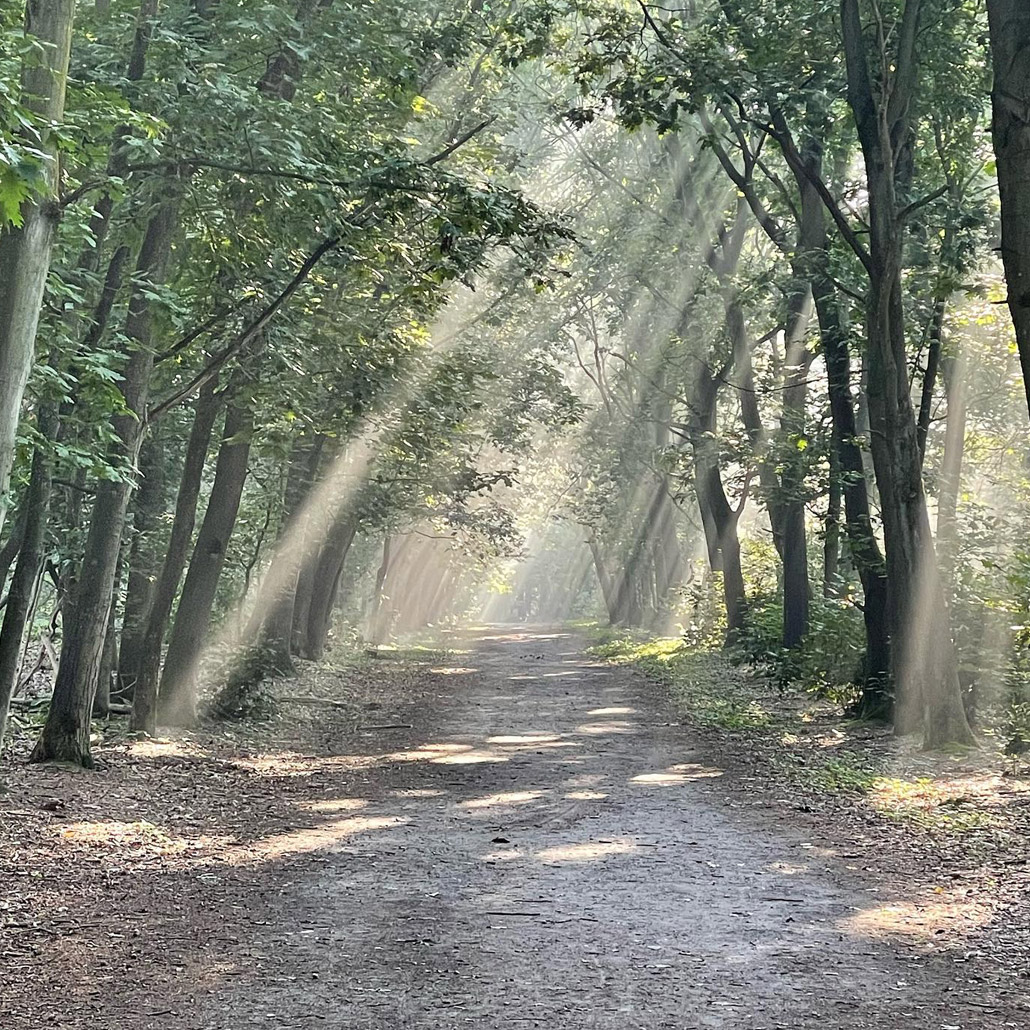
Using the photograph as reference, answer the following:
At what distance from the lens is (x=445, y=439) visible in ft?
68.9

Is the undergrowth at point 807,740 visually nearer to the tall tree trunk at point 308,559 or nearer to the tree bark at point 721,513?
the tree bark at point 721,513

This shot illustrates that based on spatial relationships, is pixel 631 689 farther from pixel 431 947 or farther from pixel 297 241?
pixel 431 947

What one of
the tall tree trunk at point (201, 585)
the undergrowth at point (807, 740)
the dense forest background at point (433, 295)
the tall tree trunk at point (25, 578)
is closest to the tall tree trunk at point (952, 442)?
the dense forest background at point (433, 295)

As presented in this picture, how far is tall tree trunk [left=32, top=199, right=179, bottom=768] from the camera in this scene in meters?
12.2

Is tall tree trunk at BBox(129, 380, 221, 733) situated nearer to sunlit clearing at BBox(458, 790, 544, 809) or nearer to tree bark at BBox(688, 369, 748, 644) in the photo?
sunlit clearing at BBox(458, 790, 544, 809)

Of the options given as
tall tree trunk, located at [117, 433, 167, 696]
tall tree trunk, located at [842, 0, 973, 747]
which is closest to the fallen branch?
tall tree trunk, located at [117, 433, 167, 696]

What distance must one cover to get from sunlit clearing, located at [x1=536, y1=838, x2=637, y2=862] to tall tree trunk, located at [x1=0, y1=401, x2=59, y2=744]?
15.1 feet

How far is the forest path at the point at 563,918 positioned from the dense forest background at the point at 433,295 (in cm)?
335

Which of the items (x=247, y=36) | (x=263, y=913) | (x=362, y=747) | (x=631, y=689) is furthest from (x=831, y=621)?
(x=263, y=913)

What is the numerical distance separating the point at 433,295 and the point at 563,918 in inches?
278

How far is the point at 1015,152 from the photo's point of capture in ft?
24.5

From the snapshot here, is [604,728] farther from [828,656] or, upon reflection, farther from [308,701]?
[308,701]

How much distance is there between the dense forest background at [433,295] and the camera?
10094mm

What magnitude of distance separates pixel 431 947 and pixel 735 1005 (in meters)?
1.73
